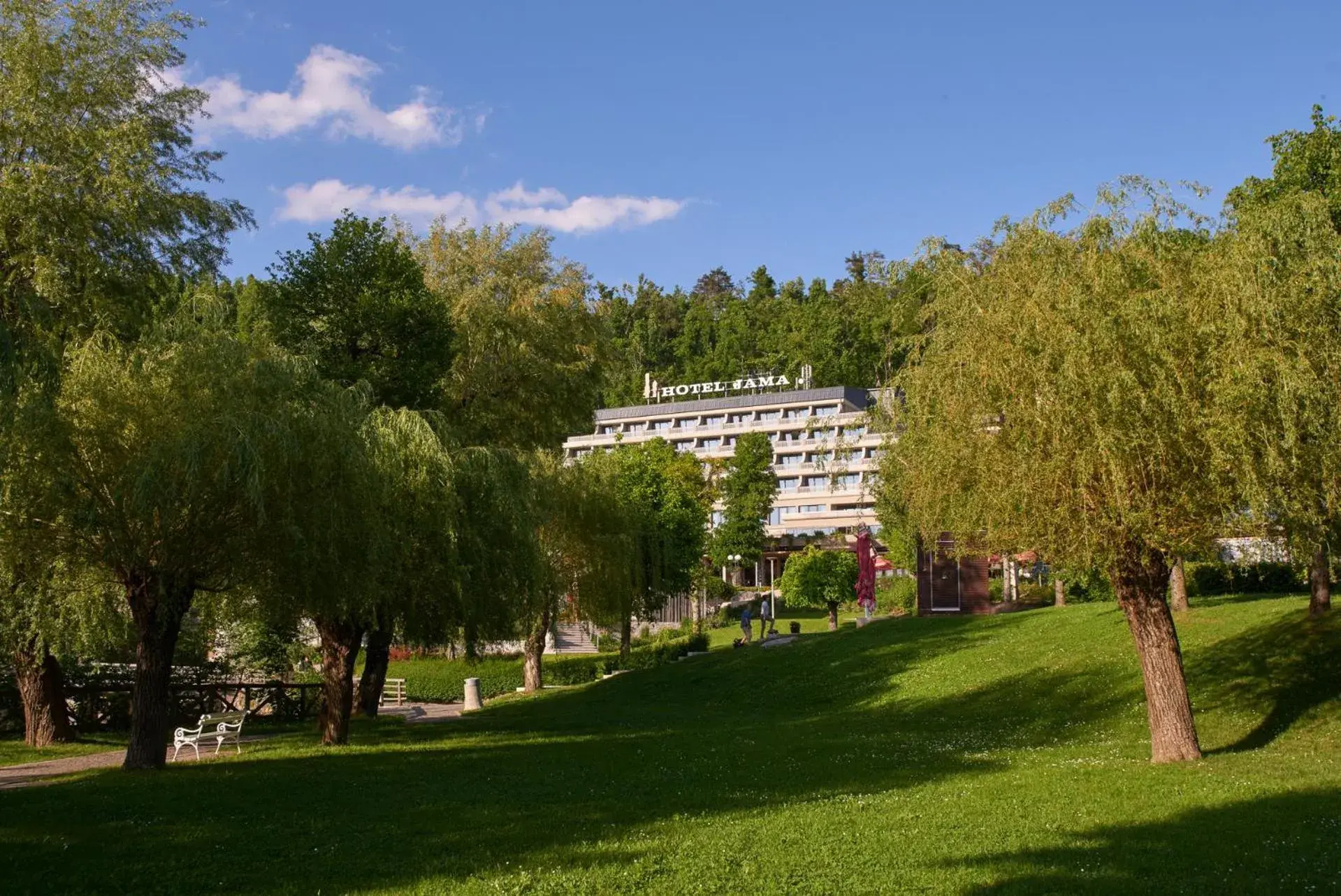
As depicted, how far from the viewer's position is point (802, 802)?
1232 cm

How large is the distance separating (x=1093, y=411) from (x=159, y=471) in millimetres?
12038

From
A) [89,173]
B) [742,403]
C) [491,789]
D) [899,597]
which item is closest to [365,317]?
[89,173]

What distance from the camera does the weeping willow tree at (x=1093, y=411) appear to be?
13312 mm

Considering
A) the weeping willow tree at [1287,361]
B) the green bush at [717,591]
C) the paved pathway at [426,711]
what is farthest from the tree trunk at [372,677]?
the green bush at [717,591]

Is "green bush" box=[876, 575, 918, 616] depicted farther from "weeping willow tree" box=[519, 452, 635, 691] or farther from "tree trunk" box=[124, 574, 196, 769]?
"tree trunk" box=[124, 574, 196, 769]

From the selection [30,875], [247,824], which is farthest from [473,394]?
[30,875]

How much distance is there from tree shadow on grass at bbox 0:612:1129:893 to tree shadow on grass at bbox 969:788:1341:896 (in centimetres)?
343

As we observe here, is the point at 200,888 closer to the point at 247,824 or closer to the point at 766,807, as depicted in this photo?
the point at 247,824

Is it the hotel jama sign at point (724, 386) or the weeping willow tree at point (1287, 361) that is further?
the hotel jama sign at point (724, 386)

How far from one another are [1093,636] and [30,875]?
887 inches

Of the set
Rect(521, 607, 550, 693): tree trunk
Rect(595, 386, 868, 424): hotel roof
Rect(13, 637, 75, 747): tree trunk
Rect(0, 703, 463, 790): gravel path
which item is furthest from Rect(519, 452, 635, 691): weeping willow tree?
Rect(595, 386, 868, 424): hotel roof

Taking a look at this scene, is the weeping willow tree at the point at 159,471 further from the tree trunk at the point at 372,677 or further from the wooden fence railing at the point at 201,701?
the wooden fence railing at the point at 201,701

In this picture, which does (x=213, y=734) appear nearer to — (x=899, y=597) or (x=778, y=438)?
(x=899, y=597)

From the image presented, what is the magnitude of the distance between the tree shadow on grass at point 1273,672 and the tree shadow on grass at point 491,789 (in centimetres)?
189
